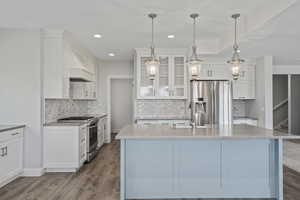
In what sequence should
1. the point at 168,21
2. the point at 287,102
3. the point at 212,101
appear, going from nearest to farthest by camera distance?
the point at 168,21
the point at 212,101
the point at 287,102

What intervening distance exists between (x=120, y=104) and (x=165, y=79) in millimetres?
3066

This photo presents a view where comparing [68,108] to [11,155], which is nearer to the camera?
[11,155]

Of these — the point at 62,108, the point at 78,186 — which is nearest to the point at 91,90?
the point at 62,108

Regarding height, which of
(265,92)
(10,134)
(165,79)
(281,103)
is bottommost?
(10,134)

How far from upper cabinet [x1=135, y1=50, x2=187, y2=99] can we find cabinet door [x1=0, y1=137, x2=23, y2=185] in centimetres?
272

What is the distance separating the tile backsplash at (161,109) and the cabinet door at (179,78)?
0.42 metres

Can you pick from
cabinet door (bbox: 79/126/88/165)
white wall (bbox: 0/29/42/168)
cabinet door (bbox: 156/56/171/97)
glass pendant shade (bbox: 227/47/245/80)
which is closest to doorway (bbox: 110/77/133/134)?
cabinet door (bbox: 156/56/171/97)

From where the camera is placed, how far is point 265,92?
5.40 metres

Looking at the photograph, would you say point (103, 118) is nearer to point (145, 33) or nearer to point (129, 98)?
point (129, 98)

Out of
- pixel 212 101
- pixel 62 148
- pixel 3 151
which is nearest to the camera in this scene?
pixel 3 151

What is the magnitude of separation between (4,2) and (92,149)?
10.5ft

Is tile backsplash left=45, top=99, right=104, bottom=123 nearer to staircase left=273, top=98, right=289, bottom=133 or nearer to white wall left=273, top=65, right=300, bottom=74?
white wall left=273, top=65, right=300, bottom=74

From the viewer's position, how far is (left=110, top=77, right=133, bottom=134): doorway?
8016 millimetres

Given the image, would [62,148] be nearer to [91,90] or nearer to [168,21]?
[91,90]
